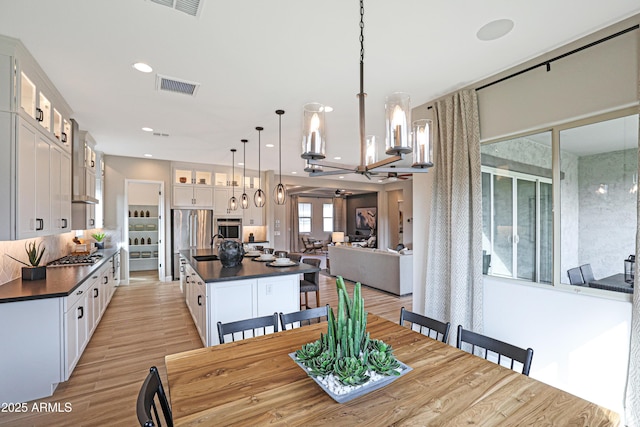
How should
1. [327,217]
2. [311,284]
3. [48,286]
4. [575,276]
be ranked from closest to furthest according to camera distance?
[575,276], [48,286], [311,284], [327,217]

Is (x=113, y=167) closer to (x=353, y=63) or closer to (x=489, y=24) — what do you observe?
(x=353, y=63)

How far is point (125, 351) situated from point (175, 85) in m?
2.96

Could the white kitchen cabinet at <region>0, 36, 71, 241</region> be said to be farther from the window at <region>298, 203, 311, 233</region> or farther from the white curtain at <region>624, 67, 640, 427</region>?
the window at <region>298, 203, 311, 233</region>

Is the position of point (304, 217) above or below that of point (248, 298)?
above

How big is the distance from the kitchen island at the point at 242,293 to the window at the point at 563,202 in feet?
6.87

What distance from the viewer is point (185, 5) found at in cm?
198

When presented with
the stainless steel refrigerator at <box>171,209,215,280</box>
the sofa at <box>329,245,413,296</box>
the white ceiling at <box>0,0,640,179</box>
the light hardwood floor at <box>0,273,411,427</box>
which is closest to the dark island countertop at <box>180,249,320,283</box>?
the light hardwood floor at <box>0,273,411,427</box>

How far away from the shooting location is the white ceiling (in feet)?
6.55

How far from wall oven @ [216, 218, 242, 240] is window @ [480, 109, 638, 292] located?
633 centimetres

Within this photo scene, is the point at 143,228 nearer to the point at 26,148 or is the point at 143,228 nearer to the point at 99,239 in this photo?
the point at 99,239

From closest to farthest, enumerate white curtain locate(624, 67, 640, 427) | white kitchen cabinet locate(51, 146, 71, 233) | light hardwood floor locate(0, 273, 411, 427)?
white curtain locate(624, 67, 640, 427) → light hardwood floor locate(0, 273, 411, 427) → white kitchen cabinet locate(51, 146, 71, 233)

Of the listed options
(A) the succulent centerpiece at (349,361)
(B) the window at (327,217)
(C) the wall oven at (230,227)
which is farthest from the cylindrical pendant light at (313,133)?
(B) the window at (327,217)

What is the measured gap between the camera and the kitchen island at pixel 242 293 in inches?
120

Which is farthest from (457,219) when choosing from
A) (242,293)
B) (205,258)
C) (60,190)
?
(60,190)
